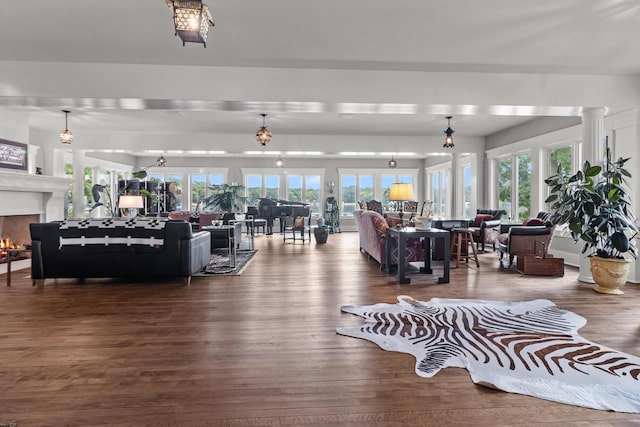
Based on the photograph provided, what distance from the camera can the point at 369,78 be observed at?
466 centimetres

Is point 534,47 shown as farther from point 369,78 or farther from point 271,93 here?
point 271,93

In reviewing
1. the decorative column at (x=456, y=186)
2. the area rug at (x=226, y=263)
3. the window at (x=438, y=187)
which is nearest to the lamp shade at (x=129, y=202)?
the area rug at (x=226, y=263)

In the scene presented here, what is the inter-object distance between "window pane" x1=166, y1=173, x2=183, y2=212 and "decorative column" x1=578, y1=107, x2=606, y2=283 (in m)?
10.5

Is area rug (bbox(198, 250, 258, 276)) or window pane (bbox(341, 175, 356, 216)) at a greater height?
window pane (bbox(341, 175, 356, 216))

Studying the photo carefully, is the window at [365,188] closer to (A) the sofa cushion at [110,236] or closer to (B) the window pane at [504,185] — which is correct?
(B) the window pane at [504,185]

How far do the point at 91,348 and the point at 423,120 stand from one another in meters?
6.76

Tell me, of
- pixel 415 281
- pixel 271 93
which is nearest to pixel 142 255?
pixel 271 93

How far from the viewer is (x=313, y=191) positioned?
42.2ft

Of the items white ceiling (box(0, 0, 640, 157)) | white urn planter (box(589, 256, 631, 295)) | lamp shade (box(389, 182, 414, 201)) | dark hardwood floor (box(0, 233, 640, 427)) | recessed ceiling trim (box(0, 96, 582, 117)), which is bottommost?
dark hardwood floor (box(0, 233, 640, 427))

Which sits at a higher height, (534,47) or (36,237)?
(534,47)

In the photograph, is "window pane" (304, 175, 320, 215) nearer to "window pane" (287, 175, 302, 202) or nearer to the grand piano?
"window pane" (287, 175, 302, 202)

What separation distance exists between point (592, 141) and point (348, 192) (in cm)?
847

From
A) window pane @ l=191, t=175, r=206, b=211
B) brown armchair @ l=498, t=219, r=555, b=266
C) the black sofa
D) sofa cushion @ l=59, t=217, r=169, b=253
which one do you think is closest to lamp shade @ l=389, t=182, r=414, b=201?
brown armchair @ l=498, t=219, r=555, b=266

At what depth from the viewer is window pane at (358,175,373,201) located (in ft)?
42.5
